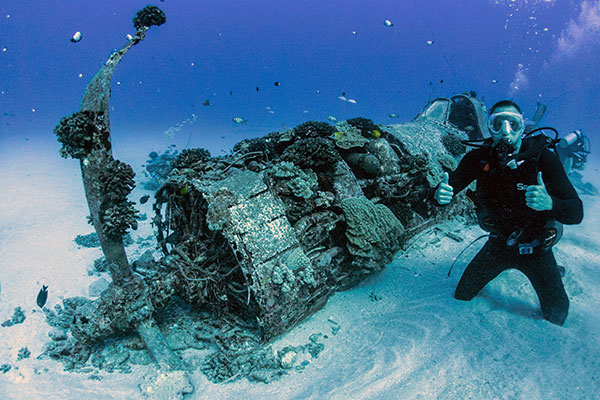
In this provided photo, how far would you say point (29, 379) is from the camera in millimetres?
3365

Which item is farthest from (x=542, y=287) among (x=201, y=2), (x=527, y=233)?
(x=201, y=2)

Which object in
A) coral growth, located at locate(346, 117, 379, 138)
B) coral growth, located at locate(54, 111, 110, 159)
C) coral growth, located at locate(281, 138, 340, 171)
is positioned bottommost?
coral growth, located at locate(281, 138, 340, 171)

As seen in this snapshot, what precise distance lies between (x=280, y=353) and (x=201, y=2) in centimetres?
19433

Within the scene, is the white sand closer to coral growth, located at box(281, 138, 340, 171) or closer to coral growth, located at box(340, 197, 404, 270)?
coral growth, located at box(340, 197, 404, 270)

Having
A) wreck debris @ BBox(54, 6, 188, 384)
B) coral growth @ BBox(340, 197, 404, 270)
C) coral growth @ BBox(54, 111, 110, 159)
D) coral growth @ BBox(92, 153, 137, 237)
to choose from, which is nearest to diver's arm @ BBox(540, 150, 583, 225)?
coral growth @ BBox(340, 197, 404, 270)

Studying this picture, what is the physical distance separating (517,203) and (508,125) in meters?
1.08

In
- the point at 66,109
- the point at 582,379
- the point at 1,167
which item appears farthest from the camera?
the point at 66,109

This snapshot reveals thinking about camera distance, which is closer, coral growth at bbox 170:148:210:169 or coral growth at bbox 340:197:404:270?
Answer: coral growth at bbox 170:148:210:169

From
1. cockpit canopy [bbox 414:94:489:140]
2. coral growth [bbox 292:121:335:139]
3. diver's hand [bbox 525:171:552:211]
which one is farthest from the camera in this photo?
cockpit canopy [bbox 414:94:489:140]

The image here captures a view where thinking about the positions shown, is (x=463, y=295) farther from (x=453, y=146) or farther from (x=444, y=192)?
(x=453, y=146)

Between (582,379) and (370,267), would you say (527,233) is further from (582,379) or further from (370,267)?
(370,267)

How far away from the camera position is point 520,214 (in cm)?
392

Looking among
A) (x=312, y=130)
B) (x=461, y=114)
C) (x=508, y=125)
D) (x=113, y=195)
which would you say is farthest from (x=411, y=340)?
(x=461, y=114)

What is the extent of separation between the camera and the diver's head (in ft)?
11.6
